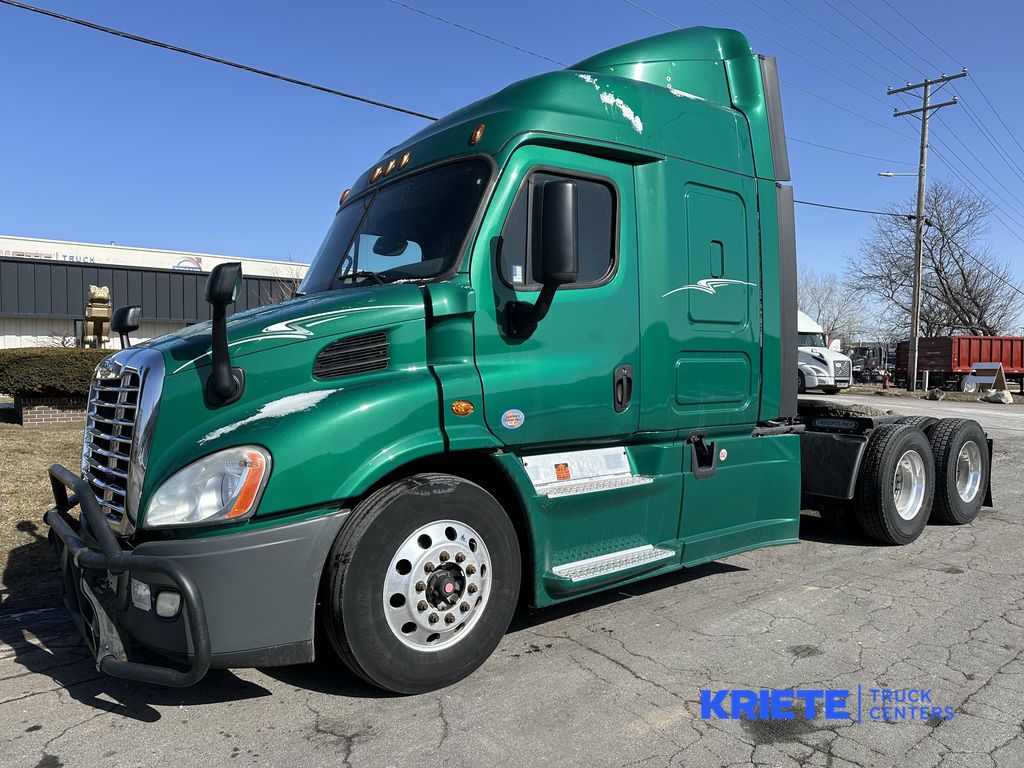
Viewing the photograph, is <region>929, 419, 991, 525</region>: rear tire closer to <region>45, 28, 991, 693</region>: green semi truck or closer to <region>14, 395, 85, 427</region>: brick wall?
<region>45, 28, 991, 693</region>: green semi truck

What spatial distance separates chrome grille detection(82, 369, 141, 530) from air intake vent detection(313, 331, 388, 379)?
0.78m

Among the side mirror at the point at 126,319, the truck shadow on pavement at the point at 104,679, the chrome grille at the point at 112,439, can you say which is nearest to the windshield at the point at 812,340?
the truck shadow on pavement at the point at 104,679

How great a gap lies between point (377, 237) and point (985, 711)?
370 cm

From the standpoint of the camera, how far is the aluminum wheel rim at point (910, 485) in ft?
21.6

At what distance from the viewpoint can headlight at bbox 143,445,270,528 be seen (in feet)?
10.1

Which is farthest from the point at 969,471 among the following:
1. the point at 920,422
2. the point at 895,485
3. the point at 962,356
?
the point at 962,356

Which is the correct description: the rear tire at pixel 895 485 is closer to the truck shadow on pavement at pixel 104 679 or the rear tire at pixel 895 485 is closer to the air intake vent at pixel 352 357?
the truck shadow on pavement at pixel 104 679

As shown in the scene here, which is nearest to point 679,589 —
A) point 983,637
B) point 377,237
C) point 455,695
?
point 983,637

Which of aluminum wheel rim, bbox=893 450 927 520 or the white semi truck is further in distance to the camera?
the white semi truck

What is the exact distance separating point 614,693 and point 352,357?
6.25ft

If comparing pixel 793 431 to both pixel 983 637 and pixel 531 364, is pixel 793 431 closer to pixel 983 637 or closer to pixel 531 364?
pixel 983 637

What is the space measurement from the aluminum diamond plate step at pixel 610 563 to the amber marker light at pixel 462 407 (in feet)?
3.13

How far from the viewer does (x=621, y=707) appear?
338cm

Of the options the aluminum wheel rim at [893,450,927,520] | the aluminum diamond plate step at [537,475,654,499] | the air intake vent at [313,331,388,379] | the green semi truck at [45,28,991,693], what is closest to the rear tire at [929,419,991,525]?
the aluminum wheel rim at [893,450,927,520]
